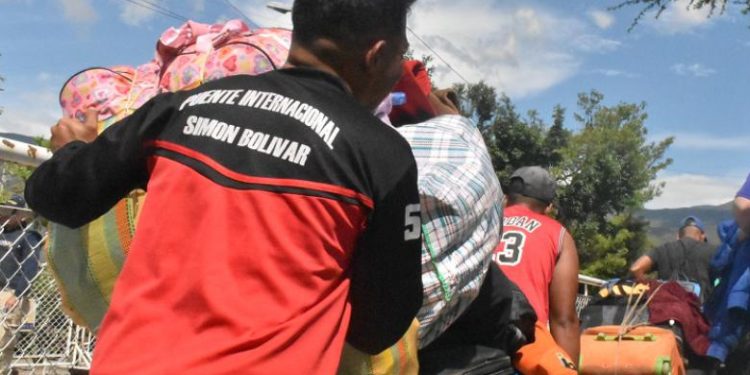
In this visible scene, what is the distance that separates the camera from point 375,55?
1.92m

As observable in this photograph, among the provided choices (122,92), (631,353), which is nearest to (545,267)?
(631,353)

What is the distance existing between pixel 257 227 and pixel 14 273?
2.22m

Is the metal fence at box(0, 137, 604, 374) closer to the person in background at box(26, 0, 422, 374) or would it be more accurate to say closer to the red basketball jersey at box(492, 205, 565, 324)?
the person in background at box(26, 0, 422, 374)

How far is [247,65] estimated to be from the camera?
2170mm

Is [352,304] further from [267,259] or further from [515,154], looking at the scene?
[515,154]

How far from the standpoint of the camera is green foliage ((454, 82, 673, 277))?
29.0 metres

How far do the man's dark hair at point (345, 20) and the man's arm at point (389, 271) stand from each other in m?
0.30

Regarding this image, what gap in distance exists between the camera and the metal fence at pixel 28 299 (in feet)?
10.6

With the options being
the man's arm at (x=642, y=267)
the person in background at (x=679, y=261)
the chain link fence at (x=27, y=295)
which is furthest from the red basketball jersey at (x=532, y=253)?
the person in background at (x=679, y=261)

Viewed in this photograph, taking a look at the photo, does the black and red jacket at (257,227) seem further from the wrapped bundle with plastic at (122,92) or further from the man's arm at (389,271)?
the wrapped bundle with plastic at (122,92)

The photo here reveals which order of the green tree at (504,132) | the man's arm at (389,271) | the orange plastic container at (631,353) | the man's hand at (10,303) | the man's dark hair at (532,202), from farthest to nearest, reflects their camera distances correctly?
the green tree at (504,132) < the orange plastic container at (631,353) < the man's dark hair at (532,202) < the man's hand at (10,303) < the man's arm at (389,271)

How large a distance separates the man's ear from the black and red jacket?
0.33 feet

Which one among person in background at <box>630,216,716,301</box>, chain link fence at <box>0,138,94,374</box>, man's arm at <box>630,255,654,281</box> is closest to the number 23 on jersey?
chain link fence at <box>0,138,94,374</box>

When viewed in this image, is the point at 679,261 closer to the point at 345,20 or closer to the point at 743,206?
the point at 743,206
